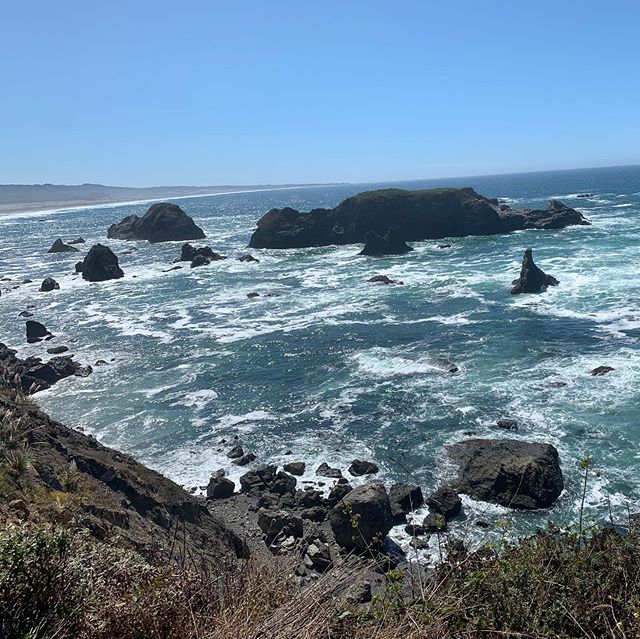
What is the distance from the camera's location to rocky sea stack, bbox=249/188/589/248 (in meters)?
95.6

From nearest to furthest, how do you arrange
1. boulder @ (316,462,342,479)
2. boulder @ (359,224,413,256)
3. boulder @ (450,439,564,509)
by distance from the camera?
boulder @ (450,439,564,509), boulder @ (316,462,342,479), boulder @ (359,224,413,256)

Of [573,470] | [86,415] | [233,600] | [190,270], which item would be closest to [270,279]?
[190,270]

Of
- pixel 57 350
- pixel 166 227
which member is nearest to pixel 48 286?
pixel 57 350

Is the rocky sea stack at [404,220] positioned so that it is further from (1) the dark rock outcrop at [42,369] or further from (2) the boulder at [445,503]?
(2) the boulder at [445,503]

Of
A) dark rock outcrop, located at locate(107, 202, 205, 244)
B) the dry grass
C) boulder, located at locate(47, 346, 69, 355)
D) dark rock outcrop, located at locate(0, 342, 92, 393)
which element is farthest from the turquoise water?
dark rock outcrop, located at locate(107, 202, 205, 244)

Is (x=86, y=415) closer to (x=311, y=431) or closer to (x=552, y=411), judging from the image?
(x=311, y=431)

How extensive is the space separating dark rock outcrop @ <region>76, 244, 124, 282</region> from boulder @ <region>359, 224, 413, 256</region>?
3623 cm

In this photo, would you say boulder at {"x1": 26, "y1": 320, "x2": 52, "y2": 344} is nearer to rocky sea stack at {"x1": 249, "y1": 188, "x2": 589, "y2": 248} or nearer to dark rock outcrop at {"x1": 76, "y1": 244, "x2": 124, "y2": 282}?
dark rock outcrop at {"x1": 76, "y1": 244, "x2": 124, "y2": 282}

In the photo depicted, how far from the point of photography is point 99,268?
71.6 meters

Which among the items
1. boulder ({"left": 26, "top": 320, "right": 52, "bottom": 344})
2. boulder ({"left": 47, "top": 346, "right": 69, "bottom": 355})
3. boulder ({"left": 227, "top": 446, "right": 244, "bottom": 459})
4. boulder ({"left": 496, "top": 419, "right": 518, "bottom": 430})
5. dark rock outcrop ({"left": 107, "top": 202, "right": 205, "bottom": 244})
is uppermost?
dark rock outcrop ({"left": 107, "top": 202, "right": 205, "bottom": 244})

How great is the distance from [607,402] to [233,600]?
2593 centimetres

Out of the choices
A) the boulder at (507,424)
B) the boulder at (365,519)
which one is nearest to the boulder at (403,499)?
the boulder at (365,519)

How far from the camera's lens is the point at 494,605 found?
228 inches

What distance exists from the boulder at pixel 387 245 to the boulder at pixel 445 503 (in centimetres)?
6357
